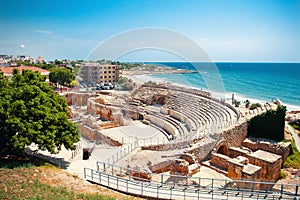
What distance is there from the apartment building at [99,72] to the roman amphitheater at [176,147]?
485 cm

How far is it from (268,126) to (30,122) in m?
18.4

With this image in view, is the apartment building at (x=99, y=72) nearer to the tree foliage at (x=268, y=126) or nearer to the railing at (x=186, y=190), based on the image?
the tree foliage at (x=268, y=126)

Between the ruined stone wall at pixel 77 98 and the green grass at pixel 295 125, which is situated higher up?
the ruined stone wall at pixel 77 98

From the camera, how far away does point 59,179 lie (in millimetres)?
10312

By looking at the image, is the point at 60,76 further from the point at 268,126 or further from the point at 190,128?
the point at 268,126

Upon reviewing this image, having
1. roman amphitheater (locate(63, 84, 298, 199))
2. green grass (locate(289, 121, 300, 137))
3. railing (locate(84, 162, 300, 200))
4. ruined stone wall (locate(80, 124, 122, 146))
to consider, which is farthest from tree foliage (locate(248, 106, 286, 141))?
ruined stone wall (locate(80, 124, 122, 146))

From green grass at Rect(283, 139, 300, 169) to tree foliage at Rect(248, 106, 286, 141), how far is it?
151 centimetres

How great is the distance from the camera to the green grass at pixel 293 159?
55.5 feet

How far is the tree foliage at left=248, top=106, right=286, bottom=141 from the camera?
19.2 meters

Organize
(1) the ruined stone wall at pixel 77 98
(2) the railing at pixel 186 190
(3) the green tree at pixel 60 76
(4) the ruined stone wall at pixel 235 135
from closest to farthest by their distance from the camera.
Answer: (2) the railing at pixel 186 190 → (4) the ruined stone wall at pixel 235 135 → (1) the ruined stone wall at pixel 77 98 → (3) the green tree at pixel 60 76

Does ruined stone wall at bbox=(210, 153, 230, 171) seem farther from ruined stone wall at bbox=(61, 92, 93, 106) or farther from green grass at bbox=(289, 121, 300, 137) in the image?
ruined stone wall at bbox=(61, 92, 93, 106)

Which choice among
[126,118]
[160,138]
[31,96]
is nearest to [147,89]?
[126,118]

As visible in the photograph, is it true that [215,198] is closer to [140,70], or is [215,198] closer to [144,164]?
[144,164]

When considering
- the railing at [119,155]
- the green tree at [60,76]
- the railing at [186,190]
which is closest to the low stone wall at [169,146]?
the railing at [119,155]
